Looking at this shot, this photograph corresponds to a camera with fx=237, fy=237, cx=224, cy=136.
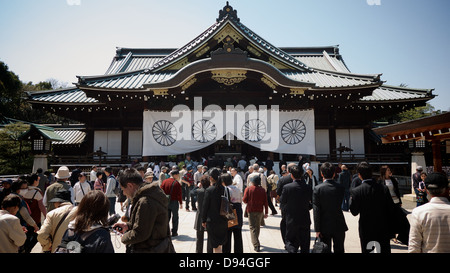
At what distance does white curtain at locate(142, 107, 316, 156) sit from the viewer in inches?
488

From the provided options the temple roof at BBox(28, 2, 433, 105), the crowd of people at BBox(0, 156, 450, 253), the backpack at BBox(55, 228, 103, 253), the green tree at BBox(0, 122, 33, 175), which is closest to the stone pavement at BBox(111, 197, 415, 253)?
the crowd of people at BBox(0, 156, 450, 253)

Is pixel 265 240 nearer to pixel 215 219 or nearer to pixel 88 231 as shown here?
pixel 215 219

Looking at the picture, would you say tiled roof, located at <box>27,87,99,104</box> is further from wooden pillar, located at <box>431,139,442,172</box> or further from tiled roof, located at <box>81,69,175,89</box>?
wooden pillar, located at <box>431,139,442,172</box>

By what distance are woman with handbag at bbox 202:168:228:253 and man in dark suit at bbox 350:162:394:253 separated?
2.11m

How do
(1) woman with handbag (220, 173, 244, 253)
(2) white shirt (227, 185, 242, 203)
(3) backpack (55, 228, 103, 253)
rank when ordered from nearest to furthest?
(3) backpack (55, 228, 103, 253), (1) woman with handbag (220, 173, 244, 253), (2) white shirt (227, 185, 242, 203)

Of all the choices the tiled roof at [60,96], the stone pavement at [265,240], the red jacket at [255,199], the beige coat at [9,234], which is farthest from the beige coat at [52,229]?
the tiled roof at [60,96]

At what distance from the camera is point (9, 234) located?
2861mm

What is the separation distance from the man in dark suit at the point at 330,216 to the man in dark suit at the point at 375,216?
0.27 metres

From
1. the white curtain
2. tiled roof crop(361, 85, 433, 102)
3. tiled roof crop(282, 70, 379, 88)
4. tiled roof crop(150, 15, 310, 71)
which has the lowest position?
the white curtain

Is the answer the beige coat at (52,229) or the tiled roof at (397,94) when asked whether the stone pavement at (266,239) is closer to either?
the beige coat at (52,229)
